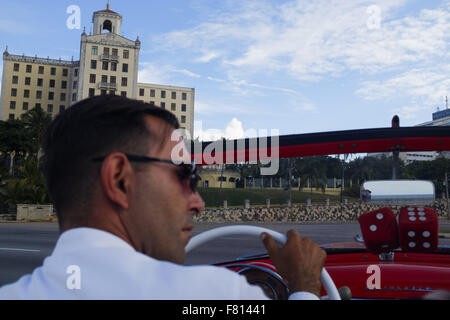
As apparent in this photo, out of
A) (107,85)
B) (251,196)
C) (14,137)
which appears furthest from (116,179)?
(107,85)

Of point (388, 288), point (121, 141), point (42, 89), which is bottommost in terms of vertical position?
point (388, 288)

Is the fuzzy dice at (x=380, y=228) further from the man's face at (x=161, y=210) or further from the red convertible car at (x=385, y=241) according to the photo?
the man's face at (x=161, y=210)

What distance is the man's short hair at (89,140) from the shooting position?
1.12m

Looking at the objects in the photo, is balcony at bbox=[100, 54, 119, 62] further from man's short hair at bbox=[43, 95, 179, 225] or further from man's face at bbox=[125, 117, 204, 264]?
man's face at bbox=[125, 117, 204, 264]

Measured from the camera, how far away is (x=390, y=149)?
2.58 m

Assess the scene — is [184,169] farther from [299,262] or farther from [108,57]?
[108,57]

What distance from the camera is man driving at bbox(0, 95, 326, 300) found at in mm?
917

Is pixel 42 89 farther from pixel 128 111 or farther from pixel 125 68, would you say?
pixel 128 111

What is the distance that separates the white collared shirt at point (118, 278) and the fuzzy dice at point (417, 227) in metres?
1.63

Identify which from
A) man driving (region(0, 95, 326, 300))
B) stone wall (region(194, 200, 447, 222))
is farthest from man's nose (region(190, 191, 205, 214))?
stone wall (region(194, 200, 447, 222))

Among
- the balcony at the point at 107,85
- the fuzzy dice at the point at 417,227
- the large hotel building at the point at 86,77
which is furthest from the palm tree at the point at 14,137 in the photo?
the fuzzy dice at the point at 417,227

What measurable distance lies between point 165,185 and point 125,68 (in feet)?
205
